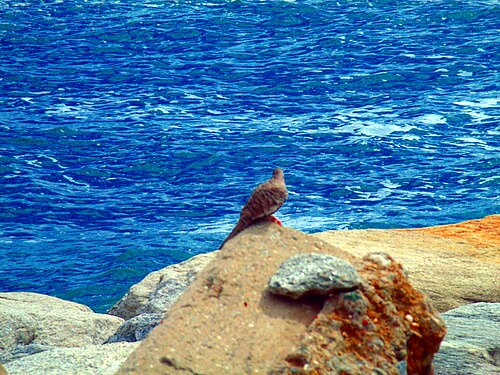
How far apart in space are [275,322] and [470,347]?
2148 millimetres

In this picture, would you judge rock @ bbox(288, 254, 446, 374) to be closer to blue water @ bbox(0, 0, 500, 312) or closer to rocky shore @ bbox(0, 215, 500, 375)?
rocky shore @ bbox(0, 215, 500, 375)

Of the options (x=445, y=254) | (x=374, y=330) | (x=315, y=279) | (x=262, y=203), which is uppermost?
(x=262, y=203)

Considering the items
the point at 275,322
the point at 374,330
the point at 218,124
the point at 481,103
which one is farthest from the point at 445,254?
the point at 481,103

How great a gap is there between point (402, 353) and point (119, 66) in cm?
1718

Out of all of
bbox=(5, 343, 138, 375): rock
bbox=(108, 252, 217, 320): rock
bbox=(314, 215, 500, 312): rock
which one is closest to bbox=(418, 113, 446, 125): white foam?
bbox=(314, 215, 500, 312): rock

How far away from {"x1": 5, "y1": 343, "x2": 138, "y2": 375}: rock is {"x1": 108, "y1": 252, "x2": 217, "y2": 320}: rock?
1.42 metres

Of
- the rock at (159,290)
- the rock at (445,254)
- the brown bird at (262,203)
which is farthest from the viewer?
the rock at (445,254)

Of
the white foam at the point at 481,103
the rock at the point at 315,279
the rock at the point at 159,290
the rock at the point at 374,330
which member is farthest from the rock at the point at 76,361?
the white foam at the point at 481,103

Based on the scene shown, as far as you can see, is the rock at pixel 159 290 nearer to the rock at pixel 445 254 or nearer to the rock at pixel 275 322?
the rock at pixel 445 254

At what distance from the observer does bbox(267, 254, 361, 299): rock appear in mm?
3617

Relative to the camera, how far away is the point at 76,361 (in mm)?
5023

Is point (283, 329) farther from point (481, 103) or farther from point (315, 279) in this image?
point (481, 103)

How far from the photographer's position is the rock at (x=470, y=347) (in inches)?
200

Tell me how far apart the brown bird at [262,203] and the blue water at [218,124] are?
6.83 metres
